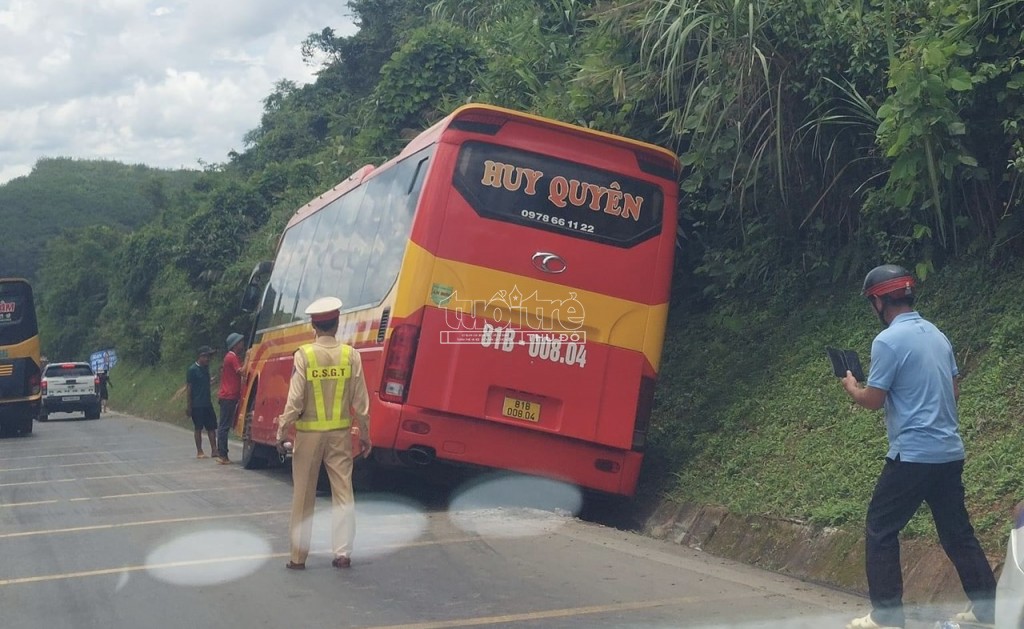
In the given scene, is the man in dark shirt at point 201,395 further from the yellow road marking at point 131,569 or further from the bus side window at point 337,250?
the yellow road marking at point 131,569

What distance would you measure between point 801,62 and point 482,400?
389 centimetres

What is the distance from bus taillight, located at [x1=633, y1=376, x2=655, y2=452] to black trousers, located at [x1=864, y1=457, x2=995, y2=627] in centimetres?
411

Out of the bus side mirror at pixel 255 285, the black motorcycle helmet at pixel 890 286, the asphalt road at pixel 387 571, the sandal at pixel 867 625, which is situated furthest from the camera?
the bus side mirror at pixel 255 285

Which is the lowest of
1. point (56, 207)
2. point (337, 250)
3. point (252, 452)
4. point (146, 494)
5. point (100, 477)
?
point (100, 477)

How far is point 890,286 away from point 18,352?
23293mm

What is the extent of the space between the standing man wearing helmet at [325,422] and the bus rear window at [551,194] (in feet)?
7.50

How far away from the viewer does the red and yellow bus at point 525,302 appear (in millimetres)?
9430

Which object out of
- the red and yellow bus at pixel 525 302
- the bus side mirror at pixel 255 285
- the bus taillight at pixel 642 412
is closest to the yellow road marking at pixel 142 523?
the red and yellow bus at pixel 525 302

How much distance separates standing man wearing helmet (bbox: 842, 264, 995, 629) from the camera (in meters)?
5.50

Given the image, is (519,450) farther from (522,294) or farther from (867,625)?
(867,625)

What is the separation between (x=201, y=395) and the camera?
17.9 metres

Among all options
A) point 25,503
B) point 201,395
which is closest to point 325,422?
point 25,503

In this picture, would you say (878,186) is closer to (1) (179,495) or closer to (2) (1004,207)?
(2) (1004,207)

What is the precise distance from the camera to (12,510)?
11562 mm
